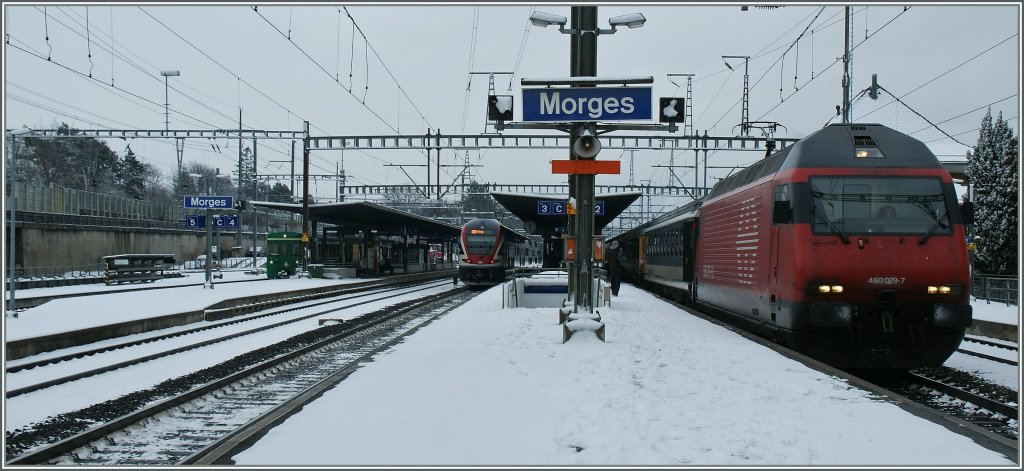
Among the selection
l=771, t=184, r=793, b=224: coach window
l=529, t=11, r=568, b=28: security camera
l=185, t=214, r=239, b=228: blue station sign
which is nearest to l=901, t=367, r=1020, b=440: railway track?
l=771, t=184, r=793, b=224: coach window

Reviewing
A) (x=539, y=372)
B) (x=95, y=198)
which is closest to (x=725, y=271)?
(x=539, y=372)

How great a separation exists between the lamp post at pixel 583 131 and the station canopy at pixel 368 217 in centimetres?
2115

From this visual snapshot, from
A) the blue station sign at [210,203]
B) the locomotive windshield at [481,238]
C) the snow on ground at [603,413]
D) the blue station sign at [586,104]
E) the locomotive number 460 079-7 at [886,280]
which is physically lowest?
the snow on ground at [603,413]

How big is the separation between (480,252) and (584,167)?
70.8 feet

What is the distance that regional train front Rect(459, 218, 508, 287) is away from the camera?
32.4 m

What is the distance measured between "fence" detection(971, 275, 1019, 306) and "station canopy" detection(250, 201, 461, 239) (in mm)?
24280

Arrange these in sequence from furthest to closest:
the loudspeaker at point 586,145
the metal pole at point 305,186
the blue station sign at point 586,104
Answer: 1. the metal pole at point 305,186
2. the loudspeaker at point 586,145
3. the blue station sign at point 586,104

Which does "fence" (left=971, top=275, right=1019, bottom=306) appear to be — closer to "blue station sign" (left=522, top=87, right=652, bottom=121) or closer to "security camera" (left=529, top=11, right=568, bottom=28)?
"blue station sign" (left=522, top=87, right=652, bottom=121)

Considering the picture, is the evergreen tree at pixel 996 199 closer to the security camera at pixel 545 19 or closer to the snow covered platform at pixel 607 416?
the security camera at pixel 545 19

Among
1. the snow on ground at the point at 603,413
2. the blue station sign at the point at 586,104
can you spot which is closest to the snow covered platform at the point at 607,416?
the snow on ground at the point at 603,413

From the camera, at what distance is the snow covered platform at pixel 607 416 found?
5.25 m

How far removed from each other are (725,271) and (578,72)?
5077 mm

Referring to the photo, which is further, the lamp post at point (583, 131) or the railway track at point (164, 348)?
the lamp post at point (583, 131)

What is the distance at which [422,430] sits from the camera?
5977 mm
